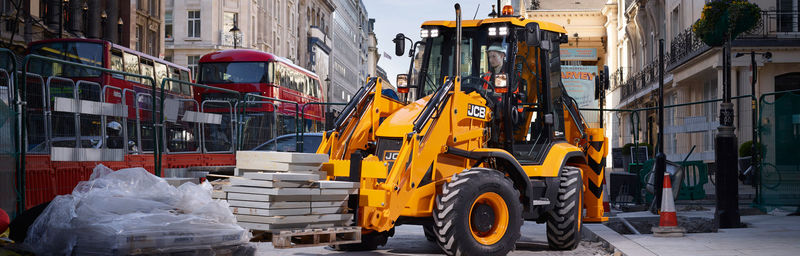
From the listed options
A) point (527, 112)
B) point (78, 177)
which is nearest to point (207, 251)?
point (78, 177)

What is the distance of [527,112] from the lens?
1165 centimetres

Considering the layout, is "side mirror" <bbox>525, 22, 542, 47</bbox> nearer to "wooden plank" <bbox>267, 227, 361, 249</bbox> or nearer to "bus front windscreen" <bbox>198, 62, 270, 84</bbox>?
"wooden plank" <bbox>267, 227, 361, 249</bbox>

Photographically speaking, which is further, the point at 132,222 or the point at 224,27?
the point at 224,27

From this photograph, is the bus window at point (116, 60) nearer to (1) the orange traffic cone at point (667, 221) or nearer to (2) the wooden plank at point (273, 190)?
(1) the orange traffic cone at point (667, 221)

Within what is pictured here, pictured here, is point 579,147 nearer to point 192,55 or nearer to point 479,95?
point 479,95

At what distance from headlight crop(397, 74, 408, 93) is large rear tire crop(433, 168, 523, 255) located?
200cm

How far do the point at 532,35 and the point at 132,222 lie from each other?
16.5 ft

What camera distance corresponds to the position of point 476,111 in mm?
10266

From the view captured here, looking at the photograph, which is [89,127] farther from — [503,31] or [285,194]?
[503,31]

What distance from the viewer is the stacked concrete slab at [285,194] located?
8461 mm

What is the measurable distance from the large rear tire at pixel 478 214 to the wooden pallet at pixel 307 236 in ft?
2.97

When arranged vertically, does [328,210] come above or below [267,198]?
below

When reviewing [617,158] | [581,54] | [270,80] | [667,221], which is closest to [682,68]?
[617,158]

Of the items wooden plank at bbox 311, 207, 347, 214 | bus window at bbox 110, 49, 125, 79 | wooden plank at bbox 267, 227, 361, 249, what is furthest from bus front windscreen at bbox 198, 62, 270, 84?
wooden plank at bbox 267, 227, 361, 249
